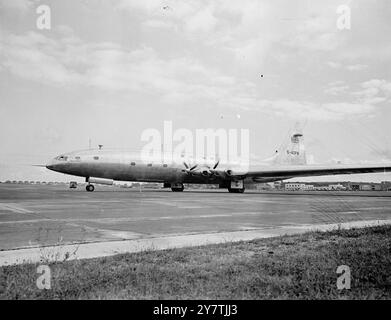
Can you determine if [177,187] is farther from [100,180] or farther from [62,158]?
[62,158]

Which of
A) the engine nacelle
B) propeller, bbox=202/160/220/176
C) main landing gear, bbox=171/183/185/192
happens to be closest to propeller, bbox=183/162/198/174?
propeller, bbox=202/160/220/176

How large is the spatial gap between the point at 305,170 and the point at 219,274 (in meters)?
37.7

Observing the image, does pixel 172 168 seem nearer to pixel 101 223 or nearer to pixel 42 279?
pixel 101 223

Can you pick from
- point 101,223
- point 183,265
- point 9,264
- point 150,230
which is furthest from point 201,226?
point 9,264

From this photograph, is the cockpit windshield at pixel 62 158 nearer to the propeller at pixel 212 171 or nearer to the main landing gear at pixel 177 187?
the main landing gear at pixel 177 187

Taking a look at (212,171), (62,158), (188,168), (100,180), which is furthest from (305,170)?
(62,158)

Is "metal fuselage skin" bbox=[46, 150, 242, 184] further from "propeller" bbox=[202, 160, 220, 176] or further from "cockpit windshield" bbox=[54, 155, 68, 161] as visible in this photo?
"propeller" bbox=[202, 160, 220, 176]

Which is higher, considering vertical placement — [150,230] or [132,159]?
[132,159]

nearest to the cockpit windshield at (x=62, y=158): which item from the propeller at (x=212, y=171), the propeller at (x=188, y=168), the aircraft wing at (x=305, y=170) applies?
the propeller at (x=188, y=168)

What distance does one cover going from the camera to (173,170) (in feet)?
140

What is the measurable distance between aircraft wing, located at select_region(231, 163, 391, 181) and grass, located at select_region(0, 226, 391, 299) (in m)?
33.4

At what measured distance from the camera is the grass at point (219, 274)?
5.02 meters

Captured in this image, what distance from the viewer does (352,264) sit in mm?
6730

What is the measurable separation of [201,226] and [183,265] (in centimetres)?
587
